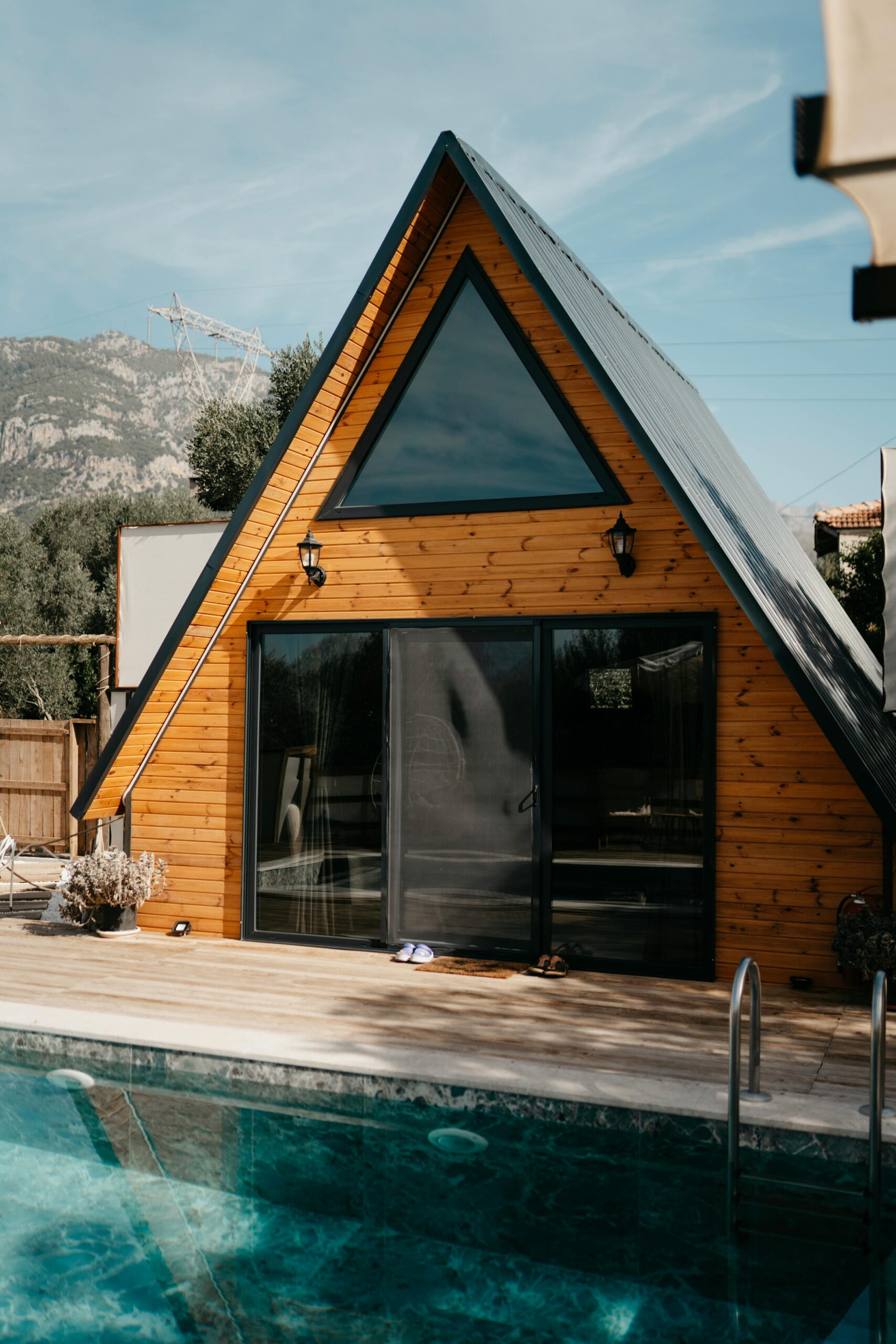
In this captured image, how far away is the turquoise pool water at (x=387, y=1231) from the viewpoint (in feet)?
12.2

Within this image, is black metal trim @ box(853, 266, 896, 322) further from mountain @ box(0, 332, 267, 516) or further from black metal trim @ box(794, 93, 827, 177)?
mountain @ box(0, 332, 267, 516)

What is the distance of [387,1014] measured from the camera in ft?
20.2

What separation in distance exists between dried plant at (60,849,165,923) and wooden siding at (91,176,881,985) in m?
0.22

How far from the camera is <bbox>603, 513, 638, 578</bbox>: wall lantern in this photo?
7.01 meters

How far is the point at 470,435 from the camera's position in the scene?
25.0ft

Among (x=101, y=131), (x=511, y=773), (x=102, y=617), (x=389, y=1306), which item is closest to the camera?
(x=389, y=1306)

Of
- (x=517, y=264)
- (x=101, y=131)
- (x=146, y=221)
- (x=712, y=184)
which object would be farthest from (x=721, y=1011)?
(x=146, y=221)

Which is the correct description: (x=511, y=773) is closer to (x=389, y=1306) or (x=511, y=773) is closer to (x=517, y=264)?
(x=517, y=264)

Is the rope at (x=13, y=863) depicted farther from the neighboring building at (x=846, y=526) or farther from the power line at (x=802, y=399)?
the power line at (x=802, y=399)

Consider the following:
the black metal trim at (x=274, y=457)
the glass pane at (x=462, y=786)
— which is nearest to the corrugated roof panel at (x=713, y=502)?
the black metal trim at (x=274, y=457)

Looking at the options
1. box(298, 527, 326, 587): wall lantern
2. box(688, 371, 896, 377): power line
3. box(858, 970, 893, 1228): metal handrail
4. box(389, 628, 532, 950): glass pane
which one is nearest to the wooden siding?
box(298, 527, 326, 587): wall lantern

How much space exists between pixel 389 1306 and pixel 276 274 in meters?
40.7

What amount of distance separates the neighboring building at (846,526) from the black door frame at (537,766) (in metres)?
18.2

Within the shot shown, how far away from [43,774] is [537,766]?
25.5 ft
